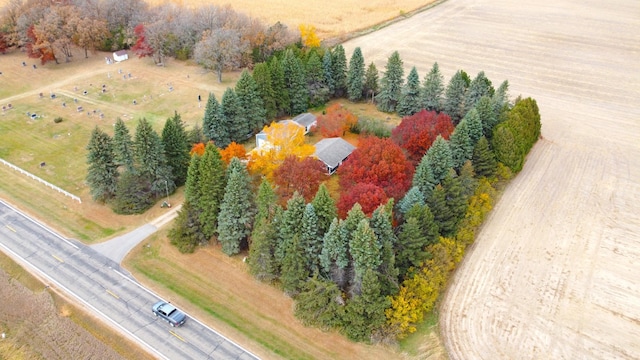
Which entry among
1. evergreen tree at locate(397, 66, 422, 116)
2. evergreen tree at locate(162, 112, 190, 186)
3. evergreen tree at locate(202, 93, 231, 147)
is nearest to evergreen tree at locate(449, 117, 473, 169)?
evergreen tree at locate(397, 66, 422, 116)

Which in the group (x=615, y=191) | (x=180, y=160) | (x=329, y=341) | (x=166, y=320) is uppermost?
(x=180, y=160)

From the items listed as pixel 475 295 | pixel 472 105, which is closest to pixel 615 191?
pixel 472 105

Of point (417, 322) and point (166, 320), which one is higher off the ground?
point (166, 320)

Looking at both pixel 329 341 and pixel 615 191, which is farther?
pixel 615 191

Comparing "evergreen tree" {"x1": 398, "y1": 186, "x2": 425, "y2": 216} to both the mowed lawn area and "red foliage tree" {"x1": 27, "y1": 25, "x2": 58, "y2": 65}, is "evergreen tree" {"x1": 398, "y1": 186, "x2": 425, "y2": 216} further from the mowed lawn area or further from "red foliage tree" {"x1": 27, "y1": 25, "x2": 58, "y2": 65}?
"red foliage tree" {"x1": 27, "y1": 25, "x2": 58, "y2": 65}

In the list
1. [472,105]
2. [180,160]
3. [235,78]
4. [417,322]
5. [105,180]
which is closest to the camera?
[417,322]

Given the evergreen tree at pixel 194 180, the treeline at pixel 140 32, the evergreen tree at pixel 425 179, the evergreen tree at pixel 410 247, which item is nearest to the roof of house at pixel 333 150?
the evergreen tree at pixel 425 179

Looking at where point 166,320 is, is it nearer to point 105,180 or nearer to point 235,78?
point 105,180

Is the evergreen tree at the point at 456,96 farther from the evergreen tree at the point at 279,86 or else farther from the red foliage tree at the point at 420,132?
the evergreen tree at the point at 279,86

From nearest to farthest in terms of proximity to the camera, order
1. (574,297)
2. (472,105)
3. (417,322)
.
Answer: (417,322) < (574,297) < (472,105)
